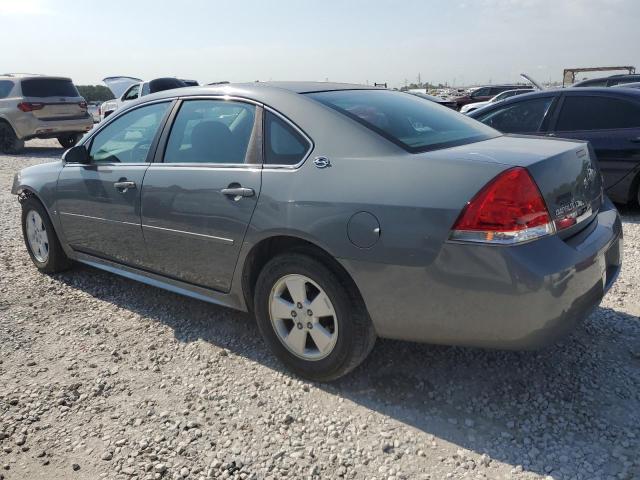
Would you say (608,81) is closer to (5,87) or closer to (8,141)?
(5,87)

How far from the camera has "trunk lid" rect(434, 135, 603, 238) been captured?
238 cm

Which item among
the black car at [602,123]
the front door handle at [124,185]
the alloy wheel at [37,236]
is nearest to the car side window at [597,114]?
the black car at [602,123]

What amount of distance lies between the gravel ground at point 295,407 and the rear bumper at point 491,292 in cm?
44

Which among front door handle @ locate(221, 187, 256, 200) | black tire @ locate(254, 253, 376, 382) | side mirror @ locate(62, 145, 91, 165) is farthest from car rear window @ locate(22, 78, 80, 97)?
black tire @ locate(254, 253, 376, 382)

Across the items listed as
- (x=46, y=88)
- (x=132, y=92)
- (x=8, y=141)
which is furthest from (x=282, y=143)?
(x=132, y=92)

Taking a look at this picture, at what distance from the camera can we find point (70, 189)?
417cm

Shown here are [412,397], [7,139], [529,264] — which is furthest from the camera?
[7,139]

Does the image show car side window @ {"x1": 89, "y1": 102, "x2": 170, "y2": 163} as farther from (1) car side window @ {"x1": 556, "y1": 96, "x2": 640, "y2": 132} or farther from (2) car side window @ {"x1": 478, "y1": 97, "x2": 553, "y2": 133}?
(1) car side window @ {"x1": 556, "y1": 96, "x2": 640, "y2": 132}

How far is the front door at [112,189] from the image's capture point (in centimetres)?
365

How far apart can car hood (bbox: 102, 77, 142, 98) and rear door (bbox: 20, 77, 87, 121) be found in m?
8.26

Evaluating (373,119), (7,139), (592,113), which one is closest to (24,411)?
(373,119)

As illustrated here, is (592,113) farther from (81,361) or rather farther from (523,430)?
(81,361)

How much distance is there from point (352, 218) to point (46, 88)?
13285mm

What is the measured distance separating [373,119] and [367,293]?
0.92 m
